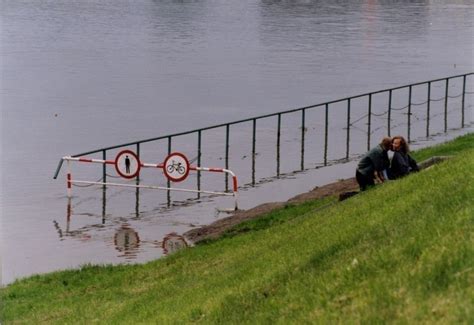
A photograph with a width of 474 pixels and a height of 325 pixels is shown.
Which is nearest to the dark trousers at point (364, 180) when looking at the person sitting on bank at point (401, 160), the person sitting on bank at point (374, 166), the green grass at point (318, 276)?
the person sitting on bank at point (374, 166)

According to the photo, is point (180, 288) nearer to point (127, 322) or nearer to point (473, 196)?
point (127, 322)

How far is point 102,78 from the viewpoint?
57781 mm

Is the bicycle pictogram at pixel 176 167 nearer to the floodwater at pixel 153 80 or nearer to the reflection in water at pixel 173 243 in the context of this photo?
the floodwater at pixel 153 80

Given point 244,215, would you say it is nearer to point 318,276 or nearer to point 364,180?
point 364,180

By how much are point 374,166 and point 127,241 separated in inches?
302

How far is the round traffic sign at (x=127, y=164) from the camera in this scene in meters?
26.2

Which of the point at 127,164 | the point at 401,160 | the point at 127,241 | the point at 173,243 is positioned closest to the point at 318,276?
the point at 401,160

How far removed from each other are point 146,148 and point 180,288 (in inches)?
970

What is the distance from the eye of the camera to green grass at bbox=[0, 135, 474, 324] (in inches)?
315

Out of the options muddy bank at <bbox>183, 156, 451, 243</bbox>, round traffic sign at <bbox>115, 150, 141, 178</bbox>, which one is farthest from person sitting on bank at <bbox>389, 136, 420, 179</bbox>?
round traffic sign at <bbox>115, 150, 141, 178</bbox>

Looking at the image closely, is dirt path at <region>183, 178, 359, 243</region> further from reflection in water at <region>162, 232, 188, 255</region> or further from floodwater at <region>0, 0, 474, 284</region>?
floodwater at <region>0, 0, 474, 284</region>

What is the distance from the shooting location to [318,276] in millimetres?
9805

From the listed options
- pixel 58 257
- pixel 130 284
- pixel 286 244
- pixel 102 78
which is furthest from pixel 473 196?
pixel 102 78

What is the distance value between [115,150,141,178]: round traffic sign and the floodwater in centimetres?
123
